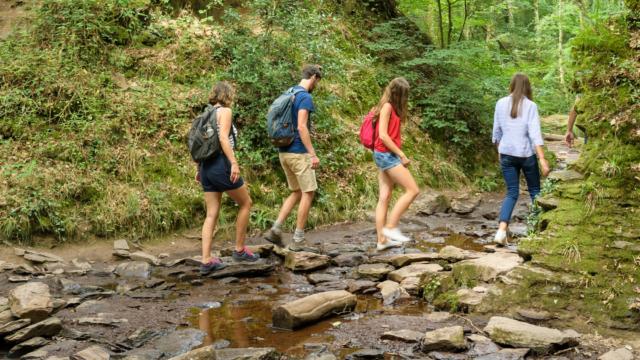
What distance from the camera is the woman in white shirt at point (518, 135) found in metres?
6.99

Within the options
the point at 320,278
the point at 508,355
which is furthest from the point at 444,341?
the point at 320,278

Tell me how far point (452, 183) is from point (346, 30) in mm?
4841

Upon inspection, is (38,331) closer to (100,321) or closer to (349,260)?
(100,321)

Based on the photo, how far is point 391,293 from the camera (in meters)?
5.71

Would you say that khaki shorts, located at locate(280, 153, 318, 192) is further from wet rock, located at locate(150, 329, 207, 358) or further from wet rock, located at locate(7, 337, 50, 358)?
wet rock, located at locate(7, 337, 50, 358)

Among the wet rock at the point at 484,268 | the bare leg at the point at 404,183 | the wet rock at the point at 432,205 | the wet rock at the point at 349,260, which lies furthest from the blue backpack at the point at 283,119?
the wet rock at the point at 432,205

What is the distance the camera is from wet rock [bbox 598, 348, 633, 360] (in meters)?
3.87

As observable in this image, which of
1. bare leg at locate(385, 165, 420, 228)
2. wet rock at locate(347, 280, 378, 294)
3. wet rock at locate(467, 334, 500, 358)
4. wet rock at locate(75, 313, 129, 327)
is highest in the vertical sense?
bare leg at locate(385, 165, 420, 228)

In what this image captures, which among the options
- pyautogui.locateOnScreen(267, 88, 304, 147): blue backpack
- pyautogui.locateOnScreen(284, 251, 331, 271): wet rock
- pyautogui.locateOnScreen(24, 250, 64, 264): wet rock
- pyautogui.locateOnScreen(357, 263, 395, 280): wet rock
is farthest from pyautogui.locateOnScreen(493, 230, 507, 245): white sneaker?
pyautogui.locateOnScreen(24, 250, 64, 264): wet rock

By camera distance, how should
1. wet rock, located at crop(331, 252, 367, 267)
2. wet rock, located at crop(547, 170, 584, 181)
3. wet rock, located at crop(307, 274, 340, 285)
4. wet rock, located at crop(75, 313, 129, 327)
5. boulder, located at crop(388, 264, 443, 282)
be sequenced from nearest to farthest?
wet rock, located at crop(75, 313, 129, 327) → wet rock, located at crop(547, 170, 584, 181) → boulder, located at crop(388, 264, 443, 282) → wet rock, located at crop(307, 274, 340, 285) → wet rock, located at crop(331, 252, 367, 267)

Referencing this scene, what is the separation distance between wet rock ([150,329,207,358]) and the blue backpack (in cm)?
331

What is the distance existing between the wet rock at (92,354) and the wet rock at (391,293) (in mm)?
2680

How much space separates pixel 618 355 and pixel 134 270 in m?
5.29

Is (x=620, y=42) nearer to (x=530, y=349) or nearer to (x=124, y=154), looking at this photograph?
(x=530, y=349)
